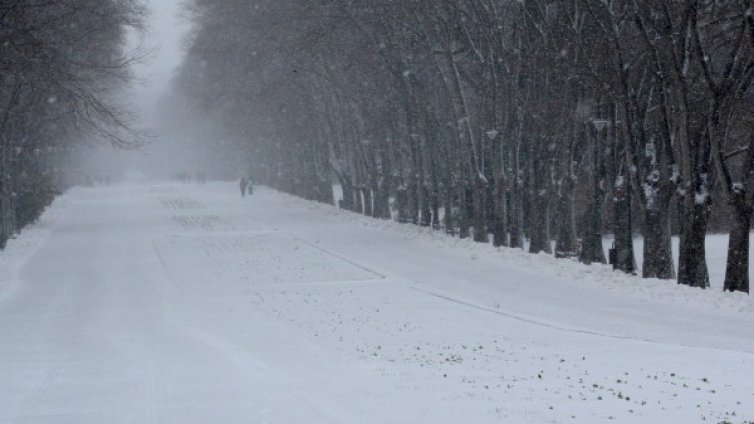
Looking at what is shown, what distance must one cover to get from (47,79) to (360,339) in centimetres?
1056

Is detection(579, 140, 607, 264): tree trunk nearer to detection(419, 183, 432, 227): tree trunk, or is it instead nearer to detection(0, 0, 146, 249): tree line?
detection(419, 183, 432, 227): tree trunk

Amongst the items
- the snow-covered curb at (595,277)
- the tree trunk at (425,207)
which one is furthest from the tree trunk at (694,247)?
the tree trunk at (425,207)

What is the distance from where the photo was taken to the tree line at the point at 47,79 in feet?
65.7

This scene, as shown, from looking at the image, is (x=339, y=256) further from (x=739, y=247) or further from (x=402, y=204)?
(x=402, y=204)

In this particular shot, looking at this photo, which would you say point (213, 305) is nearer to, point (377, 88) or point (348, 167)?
point (377, 88)

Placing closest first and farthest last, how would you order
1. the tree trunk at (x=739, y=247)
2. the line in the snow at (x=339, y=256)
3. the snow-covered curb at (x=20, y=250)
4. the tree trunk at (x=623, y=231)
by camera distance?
the tree trunk at (x=739, y=247), the tree trunk at (x=623, y=231), the snow-covered curb at (x=20, y=250), the line in the snow at (x=339, y=256)

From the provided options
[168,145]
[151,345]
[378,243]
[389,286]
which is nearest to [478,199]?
[378,243]

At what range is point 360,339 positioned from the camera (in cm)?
1486

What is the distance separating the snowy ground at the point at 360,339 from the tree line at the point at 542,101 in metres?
2.07

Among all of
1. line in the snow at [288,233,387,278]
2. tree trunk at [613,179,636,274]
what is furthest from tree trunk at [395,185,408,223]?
tree trunk at [613,179,636,274]

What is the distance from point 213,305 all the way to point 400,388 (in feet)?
29.4

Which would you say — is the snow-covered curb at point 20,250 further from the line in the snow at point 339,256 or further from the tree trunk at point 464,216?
the tree trunk at point 464,216

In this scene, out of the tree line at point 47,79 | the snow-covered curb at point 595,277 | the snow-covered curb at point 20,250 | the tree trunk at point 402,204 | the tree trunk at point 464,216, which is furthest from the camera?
the tree trunk at point 402,204

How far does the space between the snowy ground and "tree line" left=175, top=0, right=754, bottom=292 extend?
2072 mm
